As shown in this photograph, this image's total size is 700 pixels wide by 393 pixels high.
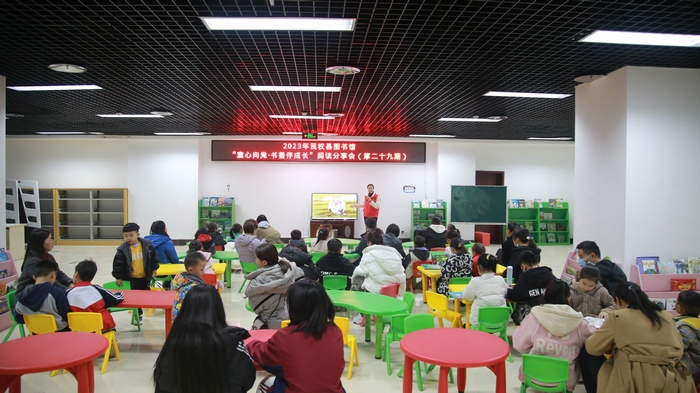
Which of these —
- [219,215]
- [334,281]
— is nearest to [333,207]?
[219,215]

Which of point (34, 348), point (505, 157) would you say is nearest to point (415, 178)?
point (505, 157)

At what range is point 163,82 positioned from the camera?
6.36m

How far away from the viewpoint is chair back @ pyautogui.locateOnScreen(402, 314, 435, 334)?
3.95 metres

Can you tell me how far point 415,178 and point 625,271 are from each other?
8583 mm

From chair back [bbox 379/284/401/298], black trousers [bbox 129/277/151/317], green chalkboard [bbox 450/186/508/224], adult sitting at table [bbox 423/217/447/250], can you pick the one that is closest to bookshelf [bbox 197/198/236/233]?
green chalkboard [bbox 450/186/508/224]

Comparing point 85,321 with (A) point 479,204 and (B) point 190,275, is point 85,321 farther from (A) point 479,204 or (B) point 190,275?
(A) point 479,204

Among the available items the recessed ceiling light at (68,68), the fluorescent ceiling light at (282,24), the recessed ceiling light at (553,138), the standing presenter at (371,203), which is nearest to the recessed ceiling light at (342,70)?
the fluorescent ceiling light at (282,24)

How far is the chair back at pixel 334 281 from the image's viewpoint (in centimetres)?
580

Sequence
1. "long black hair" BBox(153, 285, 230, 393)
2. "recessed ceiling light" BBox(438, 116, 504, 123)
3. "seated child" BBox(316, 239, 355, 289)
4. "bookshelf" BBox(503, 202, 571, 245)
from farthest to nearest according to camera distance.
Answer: "bookshelf" BBox(503, 202, 571, 245)
"recessed ceiling light" BBox(438, 116, 504, 123)
"seated child" BBox(316, 239, 355, 289)
"long black hair" BBox(153, 285, 230, 393)

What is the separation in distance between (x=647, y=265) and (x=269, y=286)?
13.3 feet

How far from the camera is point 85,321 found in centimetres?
415

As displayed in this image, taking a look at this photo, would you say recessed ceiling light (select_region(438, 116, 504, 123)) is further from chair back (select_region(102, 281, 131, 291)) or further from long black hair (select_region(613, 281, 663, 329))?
long black hair (select_region(613, 281, 663, 329))

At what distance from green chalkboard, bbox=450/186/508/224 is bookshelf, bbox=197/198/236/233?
5.98m

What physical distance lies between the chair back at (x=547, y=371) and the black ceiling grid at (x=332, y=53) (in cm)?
255
